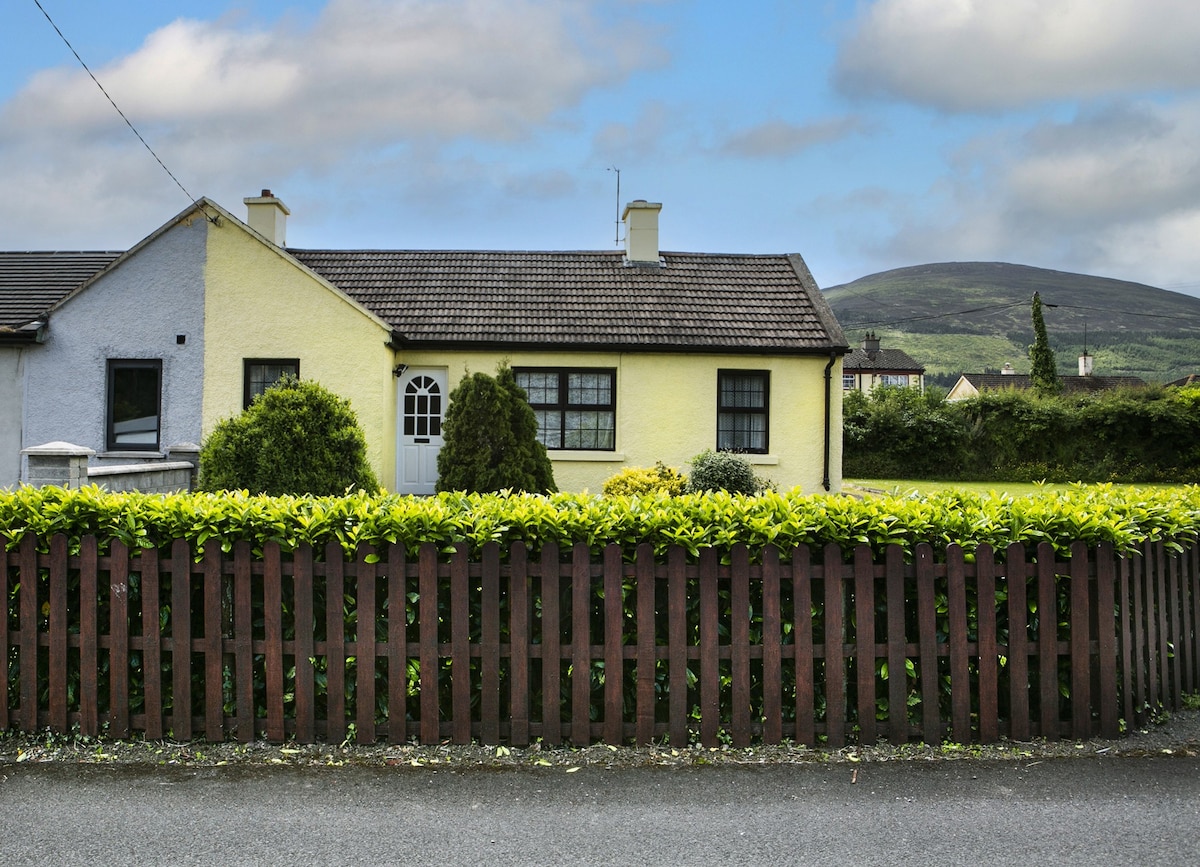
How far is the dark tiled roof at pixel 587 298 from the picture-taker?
17172 mm

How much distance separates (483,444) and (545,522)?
7.17 meters

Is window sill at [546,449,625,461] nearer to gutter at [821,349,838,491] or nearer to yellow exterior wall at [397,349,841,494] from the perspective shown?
yellow exterior wall at [397,349,841,494]

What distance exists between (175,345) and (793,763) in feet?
50.0

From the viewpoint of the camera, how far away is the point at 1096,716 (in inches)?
194

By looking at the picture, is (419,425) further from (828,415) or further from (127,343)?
(828,415)

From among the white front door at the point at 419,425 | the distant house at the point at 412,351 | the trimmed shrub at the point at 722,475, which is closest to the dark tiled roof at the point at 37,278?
the distant house at the point at 412,351

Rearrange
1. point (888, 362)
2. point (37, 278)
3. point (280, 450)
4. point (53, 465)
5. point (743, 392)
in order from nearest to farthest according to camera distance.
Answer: point (280, 450)
point (53, 465)
point (743, 392)
point (37, 278)
point (888, 362)

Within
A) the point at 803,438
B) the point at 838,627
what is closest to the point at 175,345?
the point at 803,438

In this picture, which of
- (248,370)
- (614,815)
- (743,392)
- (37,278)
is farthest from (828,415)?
(37,278)

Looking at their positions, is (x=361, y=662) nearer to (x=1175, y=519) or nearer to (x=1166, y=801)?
(x=1166, y=801)

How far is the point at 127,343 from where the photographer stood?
53.3 feet

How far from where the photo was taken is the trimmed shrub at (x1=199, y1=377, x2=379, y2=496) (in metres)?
9.21

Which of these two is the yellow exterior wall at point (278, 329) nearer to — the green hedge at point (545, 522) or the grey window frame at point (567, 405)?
the grey window frame at point (567, 405)

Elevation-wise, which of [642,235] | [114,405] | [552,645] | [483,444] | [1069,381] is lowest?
[552,645]
